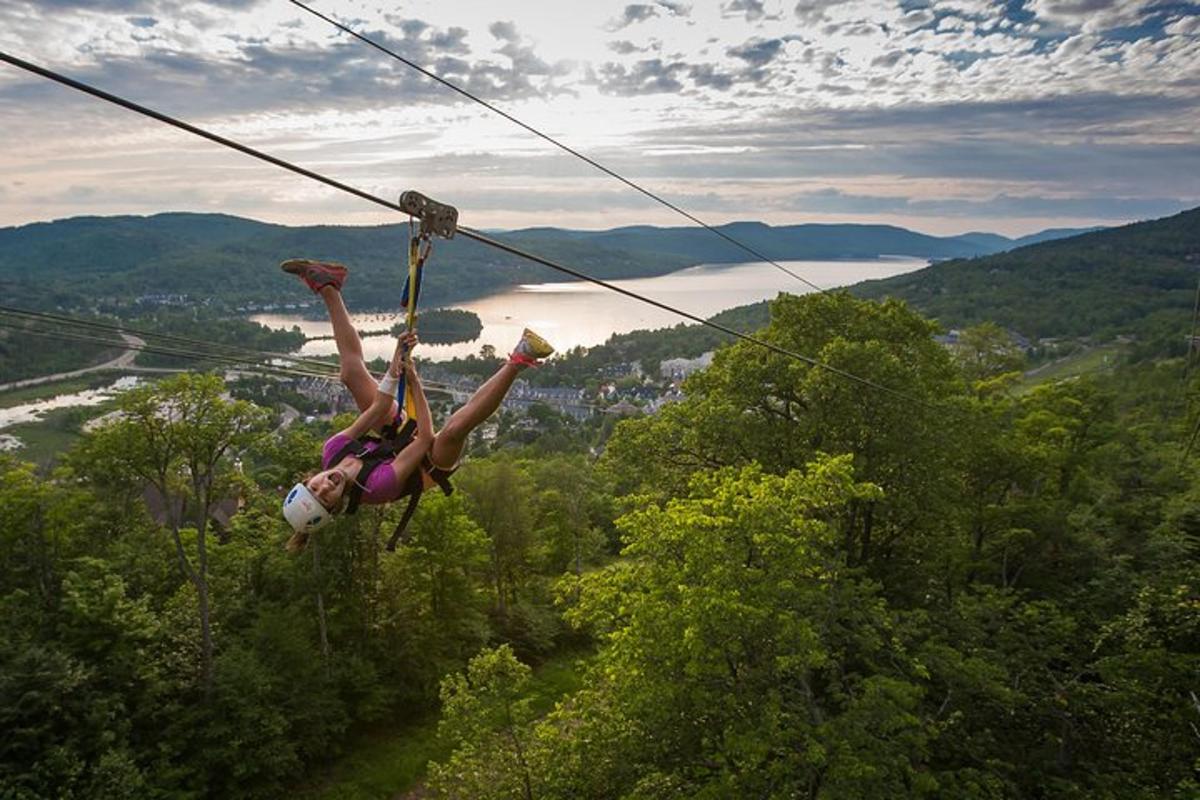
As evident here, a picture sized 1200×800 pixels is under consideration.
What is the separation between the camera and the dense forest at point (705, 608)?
8188 millimetres

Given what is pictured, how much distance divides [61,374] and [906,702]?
276ft

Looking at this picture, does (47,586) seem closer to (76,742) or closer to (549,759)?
(76,742)

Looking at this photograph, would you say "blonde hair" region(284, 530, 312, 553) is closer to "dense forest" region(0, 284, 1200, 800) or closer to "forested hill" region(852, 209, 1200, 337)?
"dense forest" region(0, 284, 1200, 800)

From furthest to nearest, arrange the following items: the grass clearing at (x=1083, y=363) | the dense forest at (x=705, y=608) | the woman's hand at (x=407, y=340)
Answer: the grass clearing at (x=1083, y=363)
the dense forest at (x=705, y=608)
the woman's hand at (x=407, y=340)

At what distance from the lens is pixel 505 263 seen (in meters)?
136

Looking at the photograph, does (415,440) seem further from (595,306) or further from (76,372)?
(595,306)

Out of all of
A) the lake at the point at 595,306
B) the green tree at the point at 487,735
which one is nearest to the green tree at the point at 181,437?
the green tree at the point at 487,735

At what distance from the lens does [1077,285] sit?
347 ft

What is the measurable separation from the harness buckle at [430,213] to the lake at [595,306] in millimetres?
63855

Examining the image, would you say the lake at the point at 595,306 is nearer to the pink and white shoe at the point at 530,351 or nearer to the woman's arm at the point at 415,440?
the woman's arm at the point at 415,440

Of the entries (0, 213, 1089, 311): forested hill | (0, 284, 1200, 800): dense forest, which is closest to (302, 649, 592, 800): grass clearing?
(0, 284, 1200, 800): dense forest

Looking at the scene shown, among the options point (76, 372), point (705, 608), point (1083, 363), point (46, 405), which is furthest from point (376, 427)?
point (76, 372)

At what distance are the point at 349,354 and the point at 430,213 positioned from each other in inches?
42.7

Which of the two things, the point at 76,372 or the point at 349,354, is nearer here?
the point at 349,354
